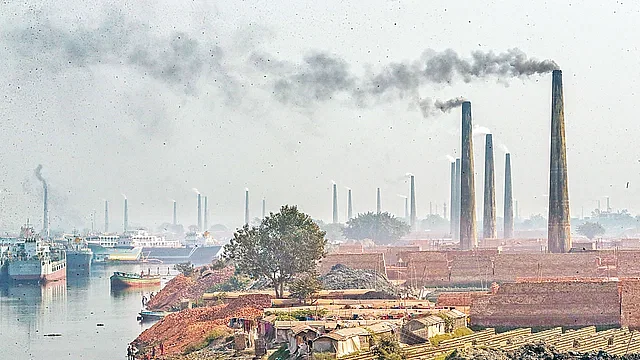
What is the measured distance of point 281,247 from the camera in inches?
1686

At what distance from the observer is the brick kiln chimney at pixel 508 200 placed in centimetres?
8494

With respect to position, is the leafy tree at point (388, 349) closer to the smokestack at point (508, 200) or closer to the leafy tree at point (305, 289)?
Result: the leafy tree at point (305, 289)

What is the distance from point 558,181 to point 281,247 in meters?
15.2

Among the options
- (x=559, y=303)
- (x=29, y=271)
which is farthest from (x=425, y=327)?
(x=29, y=271)

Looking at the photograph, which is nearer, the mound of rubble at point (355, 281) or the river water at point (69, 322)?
the river water at point (69, 322)

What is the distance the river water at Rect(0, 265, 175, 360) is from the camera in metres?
38.8

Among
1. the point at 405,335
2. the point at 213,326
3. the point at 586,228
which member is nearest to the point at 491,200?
the point at 213,326

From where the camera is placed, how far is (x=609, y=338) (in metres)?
29.9

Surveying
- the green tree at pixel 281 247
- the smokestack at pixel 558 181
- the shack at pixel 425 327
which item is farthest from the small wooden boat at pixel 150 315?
the shack at pixel 425 327

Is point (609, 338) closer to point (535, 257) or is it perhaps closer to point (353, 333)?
point (353, 333)

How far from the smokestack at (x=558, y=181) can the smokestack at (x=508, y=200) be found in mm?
33897

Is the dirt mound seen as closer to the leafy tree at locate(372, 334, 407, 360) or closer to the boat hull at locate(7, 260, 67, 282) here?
the leafy tree at locate(372, 334, 407, 360)

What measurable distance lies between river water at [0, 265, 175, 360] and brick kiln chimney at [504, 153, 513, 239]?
29628 millimetres

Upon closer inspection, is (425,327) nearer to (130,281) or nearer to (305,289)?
(305,289)
